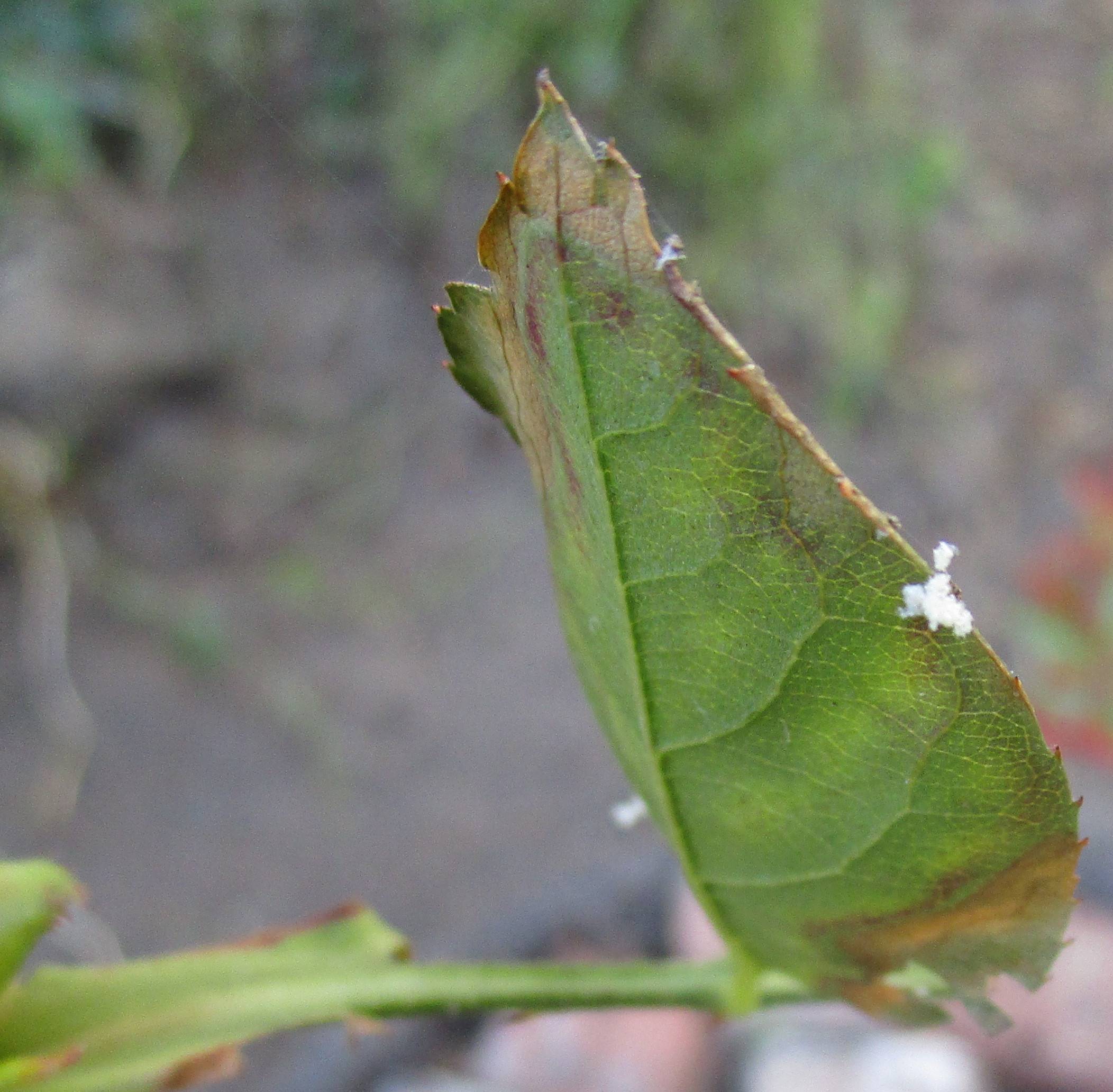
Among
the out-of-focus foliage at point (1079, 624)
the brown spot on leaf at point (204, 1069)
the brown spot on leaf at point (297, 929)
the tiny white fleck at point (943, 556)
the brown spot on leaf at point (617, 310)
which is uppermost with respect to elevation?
the out-of-focus foliage at point (1079, 624)

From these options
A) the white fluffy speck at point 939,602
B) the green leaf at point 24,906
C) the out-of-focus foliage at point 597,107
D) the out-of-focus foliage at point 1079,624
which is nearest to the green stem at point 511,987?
the green leaf at point 24,906

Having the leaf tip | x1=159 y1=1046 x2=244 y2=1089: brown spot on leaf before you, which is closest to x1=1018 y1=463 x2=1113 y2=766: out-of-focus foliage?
x1=159 y1=1046 x2=244 y2=1089: brown spot on leaf

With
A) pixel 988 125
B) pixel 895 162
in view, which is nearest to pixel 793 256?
pixel 895 162

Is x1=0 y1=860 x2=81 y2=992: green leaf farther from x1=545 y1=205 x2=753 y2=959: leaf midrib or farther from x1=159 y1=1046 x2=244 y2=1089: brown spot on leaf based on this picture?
x1=545 y1=205 x2=753 y2=959: leaf midrib

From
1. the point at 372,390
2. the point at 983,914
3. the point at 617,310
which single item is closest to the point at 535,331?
the point at 617,310

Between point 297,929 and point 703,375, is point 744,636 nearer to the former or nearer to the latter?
point 703,375

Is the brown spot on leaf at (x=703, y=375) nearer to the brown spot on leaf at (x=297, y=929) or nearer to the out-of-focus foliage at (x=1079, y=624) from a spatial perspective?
the brown spot on leaf at (x=297, y=929)
